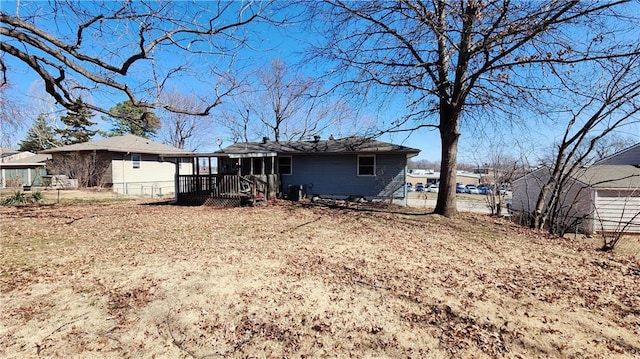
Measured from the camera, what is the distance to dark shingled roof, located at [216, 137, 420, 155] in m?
13.5

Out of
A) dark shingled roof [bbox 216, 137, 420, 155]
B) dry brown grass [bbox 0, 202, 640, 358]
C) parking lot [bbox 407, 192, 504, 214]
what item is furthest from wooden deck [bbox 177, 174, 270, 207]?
parking lot [bbox 407, 192, 504, 214]

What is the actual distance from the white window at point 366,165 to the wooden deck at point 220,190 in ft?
16.1

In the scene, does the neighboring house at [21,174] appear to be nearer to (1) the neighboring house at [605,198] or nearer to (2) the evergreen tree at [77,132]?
(2) the evergreen tree at [77,132]

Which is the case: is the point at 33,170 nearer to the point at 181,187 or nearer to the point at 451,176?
the point at 181,187

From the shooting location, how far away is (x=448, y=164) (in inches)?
360

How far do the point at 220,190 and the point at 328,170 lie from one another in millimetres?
5626

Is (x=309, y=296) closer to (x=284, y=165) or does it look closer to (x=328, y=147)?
(x=328, y=147)

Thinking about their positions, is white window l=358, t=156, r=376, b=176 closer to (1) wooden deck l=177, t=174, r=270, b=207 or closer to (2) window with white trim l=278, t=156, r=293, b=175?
(2) window with white trim l=278, t=156, r=293, b=175

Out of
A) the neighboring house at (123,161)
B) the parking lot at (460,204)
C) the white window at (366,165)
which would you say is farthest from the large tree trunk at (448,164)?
the neighboring house at (123,161)

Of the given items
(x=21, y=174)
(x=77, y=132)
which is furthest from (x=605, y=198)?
(x=77, y=132)

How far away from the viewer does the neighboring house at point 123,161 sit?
19.0 metres

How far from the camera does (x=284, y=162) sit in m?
15.8

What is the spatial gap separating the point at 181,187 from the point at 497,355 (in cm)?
1293

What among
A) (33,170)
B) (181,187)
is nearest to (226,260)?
(181,187)
